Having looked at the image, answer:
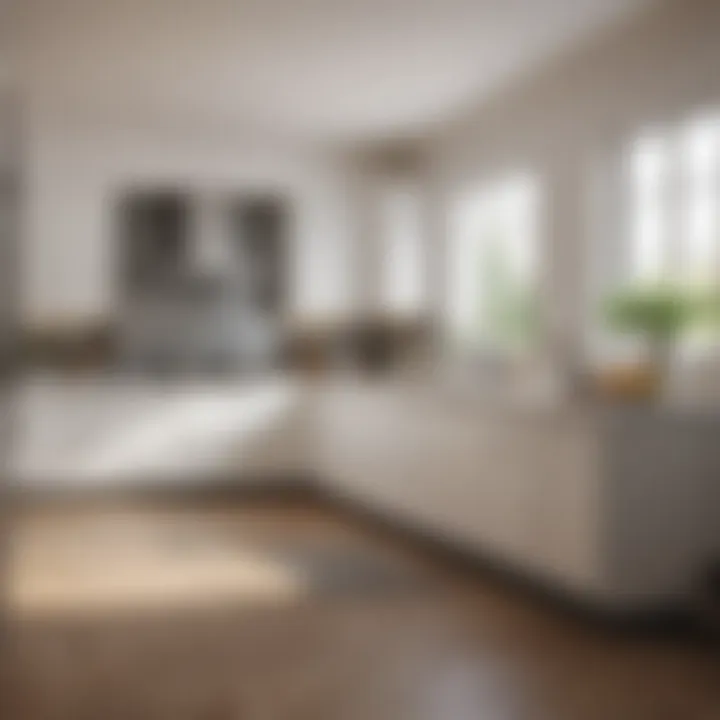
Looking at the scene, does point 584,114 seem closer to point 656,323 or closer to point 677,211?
point 677,211

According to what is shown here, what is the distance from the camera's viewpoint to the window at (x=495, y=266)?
6.15 m

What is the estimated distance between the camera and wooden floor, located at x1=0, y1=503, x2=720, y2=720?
3.04 m

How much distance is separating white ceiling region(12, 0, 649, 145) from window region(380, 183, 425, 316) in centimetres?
59

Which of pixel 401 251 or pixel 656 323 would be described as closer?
pixel 656 323

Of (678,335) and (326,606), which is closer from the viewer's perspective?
(326,606)

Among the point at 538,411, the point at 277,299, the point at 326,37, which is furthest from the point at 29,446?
the point at 538,411

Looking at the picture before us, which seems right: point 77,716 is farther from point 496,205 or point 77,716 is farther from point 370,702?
point 496,205

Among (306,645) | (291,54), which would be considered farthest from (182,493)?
(306,645)

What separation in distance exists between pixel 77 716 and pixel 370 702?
75 cm

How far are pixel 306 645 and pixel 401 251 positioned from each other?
13.6 ft

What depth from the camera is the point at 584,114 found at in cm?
536

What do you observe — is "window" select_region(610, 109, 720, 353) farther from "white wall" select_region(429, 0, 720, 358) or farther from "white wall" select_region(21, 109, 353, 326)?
"white wall" select_region(21, 109, 353, 326)

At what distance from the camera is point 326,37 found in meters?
5.15

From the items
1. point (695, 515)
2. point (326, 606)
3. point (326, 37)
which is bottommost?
point (326, 606)
